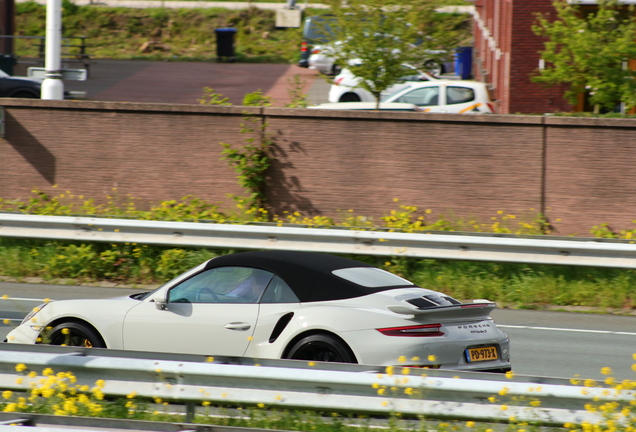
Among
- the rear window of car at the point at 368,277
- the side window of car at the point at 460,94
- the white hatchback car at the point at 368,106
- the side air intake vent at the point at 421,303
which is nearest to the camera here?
the side air intake vent at the point at 421,303

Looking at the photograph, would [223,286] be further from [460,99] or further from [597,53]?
[460,99]

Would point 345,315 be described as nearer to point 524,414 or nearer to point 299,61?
point 524,414

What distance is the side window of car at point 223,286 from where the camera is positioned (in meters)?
7.08

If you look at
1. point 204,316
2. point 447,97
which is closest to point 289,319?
point 204,316

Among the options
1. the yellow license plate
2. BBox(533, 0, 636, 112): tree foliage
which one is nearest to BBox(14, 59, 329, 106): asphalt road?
BBox(533, 0, 636, 112): tree foliage

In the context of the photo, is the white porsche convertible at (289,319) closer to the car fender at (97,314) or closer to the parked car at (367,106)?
the car fender at (97,314)

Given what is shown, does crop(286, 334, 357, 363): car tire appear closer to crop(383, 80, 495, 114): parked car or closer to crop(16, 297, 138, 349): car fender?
crop(16, 297, 138, 349): car fender

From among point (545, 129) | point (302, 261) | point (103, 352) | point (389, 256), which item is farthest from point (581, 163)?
point (103, 352)

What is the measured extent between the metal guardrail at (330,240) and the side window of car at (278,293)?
4.88m

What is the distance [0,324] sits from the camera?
9500 millimetres

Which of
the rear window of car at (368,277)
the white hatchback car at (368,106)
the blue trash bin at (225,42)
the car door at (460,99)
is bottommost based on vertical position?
the rear window of car at (368,277)

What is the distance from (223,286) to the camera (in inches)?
284

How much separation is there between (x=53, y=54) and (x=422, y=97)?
946 cm

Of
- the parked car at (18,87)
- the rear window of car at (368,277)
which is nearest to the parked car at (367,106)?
the parked car at (18,87)
